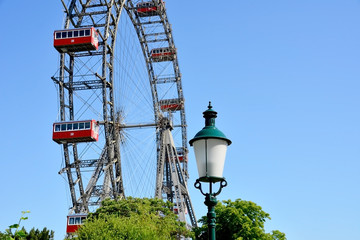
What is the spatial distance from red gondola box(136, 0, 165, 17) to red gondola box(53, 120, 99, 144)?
817 inches

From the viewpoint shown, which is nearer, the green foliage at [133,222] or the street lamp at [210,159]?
the street lamp at [210,159]

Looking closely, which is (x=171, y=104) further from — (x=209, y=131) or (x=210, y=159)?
(x=210, y=159)

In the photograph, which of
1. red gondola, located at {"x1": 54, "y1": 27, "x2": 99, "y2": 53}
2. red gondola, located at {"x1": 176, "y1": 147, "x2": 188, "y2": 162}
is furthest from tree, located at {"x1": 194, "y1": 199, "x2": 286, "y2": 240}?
red gondola, located at {"x1": 176, "y1": 147, "x2": 188, "y2": 162}

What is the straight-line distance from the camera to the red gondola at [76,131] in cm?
4312

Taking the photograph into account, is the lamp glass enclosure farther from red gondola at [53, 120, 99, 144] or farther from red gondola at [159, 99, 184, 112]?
red gondola at [159, 99, 184, 112]

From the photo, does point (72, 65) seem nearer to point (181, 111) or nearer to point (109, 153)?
point (109, 153)

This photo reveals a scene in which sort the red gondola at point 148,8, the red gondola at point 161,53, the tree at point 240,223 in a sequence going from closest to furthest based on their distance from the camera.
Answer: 1. the tree at point 240,223
2. the red gondola at point 148,8
3. the red gondola at point 161,53

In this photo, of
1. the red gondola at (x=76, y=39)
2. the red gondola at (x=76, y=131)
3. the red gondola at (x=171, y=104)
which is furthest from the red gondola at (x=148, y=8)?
the red gondola at (x=76, y=131)

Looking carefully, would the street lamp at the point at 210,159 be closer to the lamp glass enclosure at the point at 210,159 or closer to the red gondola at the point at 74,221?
the lamp glass enclosure at the point at 210,159

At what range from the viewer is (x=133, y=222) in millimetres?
37281

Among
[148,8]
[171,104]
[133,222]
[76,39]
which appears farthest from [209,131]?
[171,104]

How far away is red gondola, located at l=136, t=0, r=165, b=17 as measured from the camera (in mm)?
59875

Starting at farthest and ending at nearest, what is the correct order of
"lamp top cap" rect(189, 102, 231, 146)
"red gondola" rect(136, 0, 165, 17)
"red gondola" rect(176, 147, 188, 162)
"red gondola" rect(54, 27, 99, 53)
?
"red gondola" rect(176, 147, 188, 162) < "red gondola" rect(136, 0, 165, 17) < "red gondola" rect(54, 27, 99, 53) < "lamp top cap" rect(189, 102, 231, 146)

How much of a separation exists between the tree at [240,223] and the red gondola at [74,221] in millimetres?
10061
